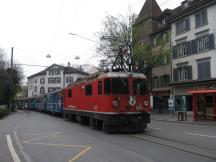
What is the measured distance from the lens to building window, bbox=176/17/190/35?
45.3 m

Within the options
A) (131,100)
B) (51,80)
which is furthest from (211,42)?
(51,80)

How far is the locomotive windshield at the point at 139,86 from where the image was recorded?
19.7 meters

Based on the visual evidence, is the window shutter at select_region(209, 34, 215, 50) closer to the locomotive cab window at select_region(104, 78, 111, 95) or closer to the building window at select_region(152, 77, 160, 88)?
the building window at select_region(152, 77, 160, 88)

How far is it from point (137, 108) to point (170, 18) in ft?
105

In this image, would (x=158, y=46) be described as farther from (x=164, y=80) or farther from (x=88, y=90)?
(x=88, y=90)

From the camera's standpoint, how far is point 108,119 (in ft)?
61.4

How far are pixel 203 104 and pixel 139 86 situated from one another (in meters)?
12.2

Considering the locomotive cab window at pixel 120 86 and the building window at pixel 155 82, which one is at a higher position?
the building window at pixel 155 82

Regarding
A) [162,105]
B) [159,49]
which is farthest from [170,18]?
[162,105]

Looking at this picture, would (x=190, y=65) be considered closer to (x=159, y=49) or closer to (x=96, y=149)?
(x=159, y=49)

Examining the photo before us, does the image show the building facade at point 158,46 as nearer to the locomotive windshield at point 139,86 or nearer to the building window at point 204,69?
the building window at point 204,69

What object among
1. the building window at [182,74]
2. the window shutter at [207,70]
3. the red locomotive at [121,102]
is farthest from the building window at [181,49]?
the red locomotive at [121,102]

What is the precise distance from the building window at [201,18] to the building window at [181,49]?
368cm

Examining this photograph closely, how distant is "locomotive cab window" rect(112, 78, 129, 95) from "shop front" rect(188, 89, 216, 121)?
1144 cm
